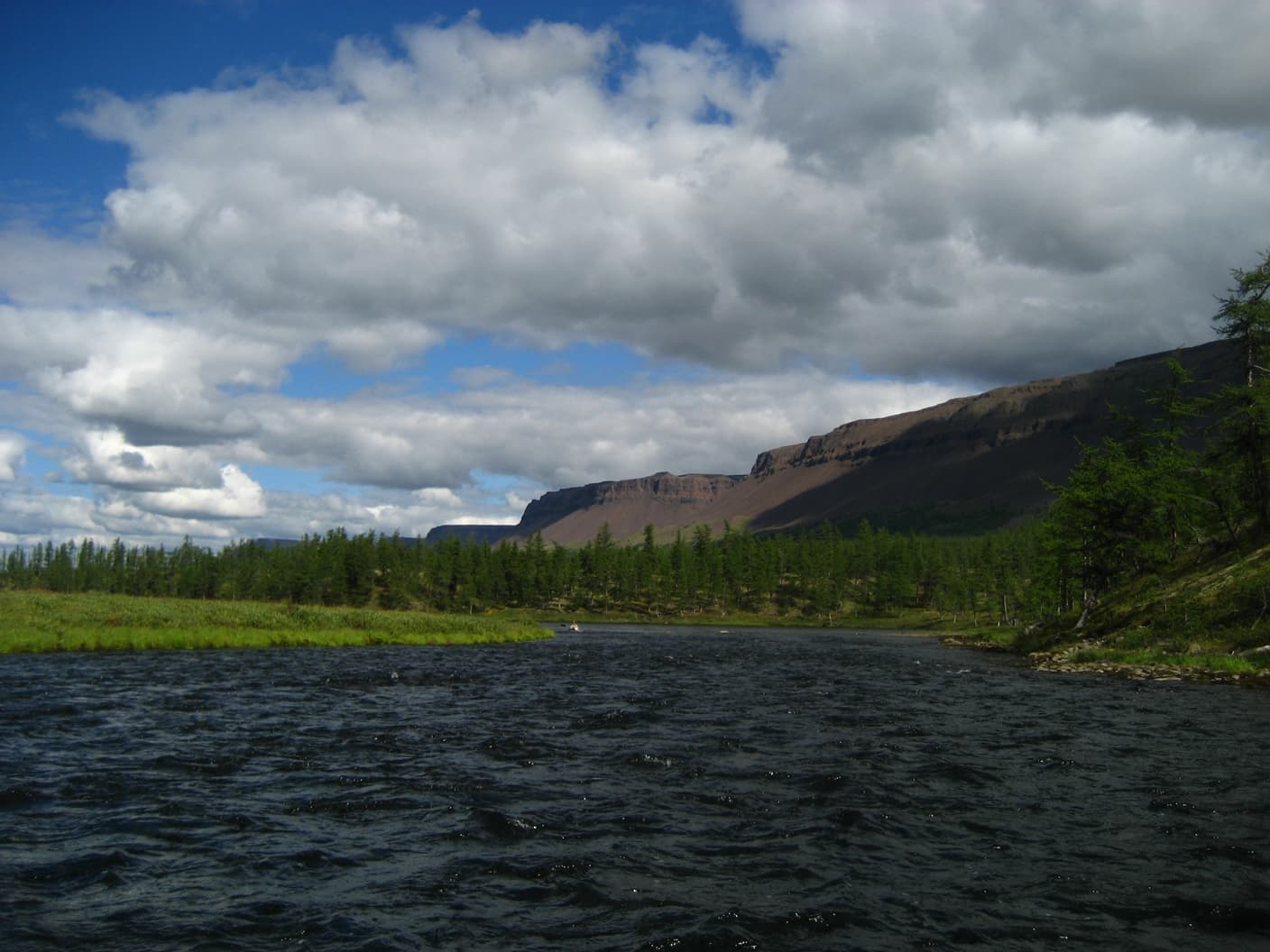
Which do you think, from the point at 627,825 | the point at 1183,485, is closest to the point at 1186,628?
the point at 1183,485

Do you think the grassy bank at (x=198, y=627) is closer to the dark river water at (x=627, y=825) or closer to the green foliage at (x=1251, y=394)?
the dark river water at (x=627, y=825)

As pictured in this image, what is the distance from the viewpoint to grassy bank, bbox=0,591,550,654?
56.3m

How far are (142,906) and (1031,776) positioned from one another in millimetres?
19651

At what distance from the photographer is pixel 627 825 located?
1681 centimetres

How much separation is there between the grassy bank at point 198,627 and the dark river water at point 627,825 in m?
23.9

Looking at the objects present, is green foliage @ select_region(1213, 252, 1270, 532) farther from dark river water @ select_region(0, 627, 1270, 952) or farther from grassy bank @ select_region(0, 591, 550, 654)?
A: grassy bank @ select_region(0, 591, 550, 654)

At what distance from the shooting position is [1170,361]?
229ft

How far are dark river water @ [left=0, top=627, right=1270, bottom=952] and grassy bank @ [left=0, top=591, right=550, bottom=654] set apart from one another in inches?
941

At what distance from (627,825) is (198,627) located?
58.8m

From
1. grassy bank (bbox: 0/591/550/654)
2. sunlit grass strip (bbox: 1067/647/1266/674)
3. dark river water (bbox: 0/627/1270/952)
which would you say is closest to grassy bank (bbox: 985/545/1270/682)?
sunlit grass strip (bbox: 1067/647/1266/674)

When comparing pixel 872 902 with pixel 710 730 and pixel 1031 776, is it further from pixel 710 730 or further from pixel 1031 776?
pixel 710 730

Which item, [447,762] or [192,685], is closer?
[447,762]

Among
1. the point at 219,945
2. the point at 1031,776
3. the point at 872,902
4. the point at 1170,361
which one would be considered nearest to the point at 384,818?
the point at 219,945

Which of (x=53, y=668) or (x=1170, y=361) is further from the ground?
(x=1170, y=361)
